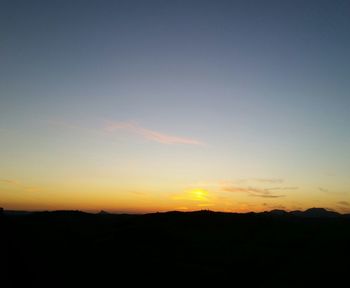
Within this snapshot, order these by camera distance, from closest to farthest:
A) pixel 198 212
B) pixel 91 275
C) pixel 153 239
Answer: pixel 91 275 < pixel 153 239 < pixel 198 212

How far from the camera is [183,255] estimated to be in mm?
33438

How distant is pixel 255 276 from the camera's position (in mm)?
29172

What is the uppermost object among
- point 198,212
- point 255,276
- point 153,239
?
point 198,212

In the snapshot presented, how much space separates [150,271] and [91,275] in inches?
187

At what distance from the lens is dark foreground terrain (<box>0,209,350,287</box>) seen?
87.8ft

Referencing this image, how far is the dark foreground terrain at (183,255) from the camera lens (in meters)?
26.8

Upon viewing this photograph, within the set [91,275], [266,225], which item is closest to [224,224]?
[266,225]

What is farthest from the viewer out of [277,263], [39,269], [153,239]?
[153,239]

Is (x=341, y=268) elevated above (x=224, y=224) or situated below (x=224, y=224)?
below

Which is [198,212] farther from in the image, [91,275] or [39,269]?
[39,269]

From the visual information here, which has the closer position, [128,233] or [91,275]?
[91,275]

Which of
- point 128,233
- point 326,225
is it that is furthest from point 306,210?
point 128,233

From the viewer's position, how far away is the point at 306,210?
616 ft

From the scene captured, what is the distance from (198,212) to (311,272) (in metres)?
22.7
